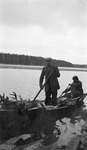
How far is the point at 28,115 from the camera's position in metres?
11.1

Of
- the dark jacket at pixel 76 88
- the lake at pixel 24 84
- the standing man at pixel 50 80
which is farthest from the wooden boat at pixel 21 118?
the lake at pixel 24 84

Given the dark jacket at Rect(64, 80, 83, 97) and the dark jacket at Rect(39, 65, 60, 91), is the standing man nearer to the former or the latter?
the dark jacket at Rect(39, 65, 60, 91)

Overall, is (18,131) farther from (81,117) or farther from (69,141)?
(81,117)

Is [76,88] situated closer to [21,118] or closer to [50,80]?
[50,80]

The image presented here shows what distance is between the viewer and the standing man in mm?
13953

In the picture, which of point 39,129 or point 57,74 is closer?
point 39,129

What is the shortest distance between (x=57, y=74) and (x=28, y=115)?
343cm

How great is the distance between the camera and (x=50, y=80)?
14109mm

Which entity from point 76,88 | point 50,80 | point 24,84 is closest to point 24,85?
point 24,84

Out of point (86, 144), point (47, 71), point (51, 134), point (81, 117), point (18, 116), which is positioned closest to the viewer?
point (86, 144)

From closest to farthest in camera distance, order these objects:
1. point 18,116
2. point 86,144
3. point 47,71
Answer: point 86,144 < point 18,116 < point 47,71

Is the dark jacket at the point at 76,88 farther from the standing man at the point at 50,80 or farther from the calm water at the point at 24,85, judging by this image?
the calm water at the point at 24,85

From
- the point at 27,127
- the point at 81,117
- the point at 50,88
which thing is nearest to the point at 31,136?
the point at 27,127

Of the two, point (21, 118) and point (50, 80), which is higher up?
point (50, 80)
